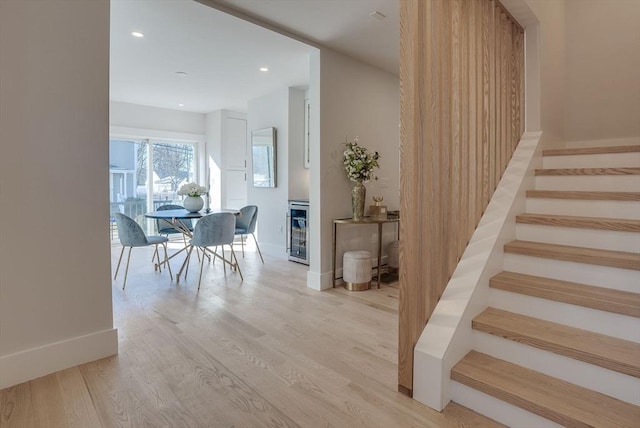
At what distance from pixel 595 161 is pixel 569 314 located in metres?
1.53

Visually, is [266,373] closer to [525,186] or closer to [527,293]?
[527,293]

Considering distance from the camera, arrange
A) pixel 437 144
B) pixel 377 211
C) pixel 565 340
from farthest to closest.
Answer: pixel 377 211, pixel 437 144, pixel 565 340

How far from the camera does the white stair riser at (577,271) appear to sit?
169 centimetres

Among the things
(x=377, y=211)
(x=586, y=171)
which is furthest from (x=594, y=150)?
(x=377, y=211)

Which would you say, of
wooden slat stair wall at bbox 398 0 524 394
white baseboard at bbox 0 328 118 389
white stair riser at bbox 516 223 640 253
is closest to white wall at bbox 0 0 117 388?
white baseboard at bbox 0 328 118 389

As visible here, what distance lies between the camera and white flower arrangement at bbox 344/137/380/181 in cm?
372

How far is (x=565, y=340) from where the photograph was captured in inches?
61.1

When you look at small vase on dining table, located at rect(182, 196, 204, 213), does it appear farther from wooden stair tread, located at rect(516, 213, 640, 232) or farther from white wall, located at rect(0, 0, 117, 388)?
wooden stair tread, located at rect(516, 213, 640, 232)

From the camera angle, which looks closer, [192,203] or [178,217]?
[178,217]

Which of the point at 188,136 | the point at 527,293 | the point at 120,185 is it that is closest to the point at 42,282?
the point at 527,293

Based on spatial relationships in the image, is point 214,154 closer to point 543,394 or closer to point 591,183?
point 591,183

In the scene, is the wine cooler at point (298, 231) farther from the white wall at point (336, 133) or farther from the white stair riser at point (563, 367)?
the white stair riser at point (563, 367)

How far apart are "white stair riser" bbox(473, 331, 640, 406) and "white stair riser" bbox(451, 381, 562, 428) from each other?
263 mm

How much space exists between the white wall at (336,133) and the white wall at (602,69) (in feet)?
6.76
